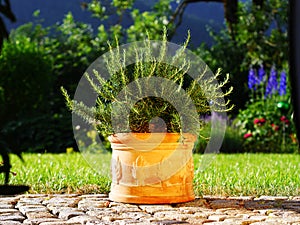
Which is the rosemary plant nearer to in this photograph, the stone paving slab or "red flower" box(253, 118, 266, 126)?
the stone paving slab

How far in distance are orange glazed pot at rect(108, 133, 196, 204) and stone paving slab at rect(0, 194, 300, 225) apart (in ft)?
0.21

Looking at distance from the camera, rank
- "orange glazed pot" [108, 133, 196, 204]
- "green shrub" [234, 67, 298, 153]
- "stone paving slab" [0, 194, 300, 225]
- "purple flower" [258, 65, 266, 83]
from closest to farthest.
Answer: "stone paving slab" [0, 194, 300, 225] < "orange glazed pot" [108, 133, 196, 204] < "green shrub" [234, 67, 298, 153] < "purple flower" [258, 65, 266, 83]

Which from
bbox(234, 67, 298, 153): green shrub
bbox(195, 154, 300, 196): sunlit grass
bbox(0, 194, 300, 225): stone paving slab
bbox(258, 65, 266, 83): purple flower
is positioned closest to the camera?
bbox(0, 194, 300, 225): stone paving slab

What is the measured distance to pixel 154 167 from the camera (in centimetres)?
279

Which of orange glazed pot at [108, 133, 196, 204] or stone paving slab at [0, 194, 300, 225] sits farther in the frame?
orange glazed pot at [108, 133, 196, 204]

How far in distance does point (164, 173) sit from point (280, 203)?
642 mm

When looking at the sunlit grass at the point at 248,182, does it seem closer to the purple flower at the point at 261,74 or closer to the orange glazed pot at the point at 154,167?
the orange glazed pot at the point at 154,167

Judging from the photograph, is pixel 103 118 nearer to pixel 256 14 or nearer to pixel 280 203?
pixel 280 203

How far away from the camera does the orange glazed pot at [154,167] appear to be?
2.77m

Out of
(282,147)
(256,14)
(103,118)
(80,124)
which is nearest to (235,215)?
(103,118)

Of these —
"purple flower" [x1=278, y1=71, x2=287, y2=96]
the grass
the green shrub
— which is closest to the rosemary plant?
the grass

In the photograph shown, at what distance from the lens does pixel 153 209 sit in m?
2.61

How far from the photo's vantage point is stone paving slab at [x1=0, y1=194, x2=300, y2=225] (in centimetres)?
225

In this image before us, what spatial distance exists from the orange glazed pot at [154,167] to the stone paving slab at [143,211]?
65 mm
